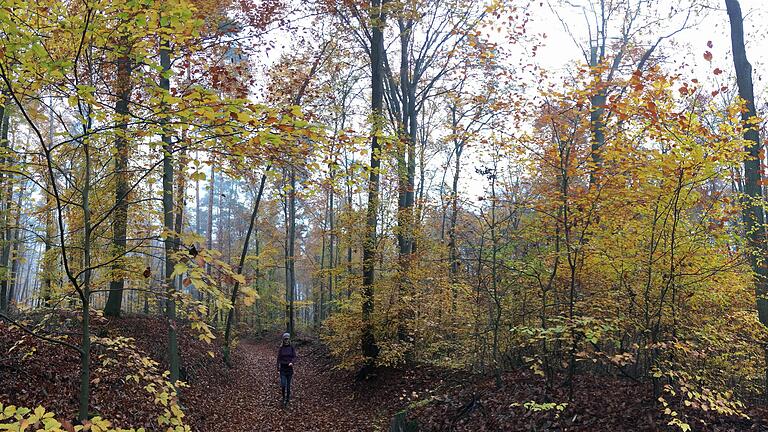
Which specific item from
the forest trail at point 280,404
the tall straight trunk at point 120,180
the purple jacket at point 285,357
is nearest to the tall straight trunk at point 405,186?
the forest trail at point 280,404

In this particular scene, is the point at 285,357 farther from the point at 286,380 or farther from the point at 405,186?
the point at 405,186

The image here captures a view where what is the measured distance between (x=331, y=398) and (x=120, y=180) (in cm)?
700

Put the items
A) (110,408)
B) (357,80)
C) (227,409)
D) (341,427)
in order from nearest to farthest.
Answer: (110,408)
(341,427)
(227,409)
(357,80)

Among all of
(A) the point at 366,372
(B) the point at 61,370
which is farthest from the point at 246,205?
(B) the point at 61,370

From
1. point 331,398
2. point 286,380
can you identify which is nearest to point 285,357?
point 286,380

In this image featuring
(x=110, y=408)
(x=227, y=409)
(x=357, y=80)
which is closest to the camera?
(x=110, y=408)

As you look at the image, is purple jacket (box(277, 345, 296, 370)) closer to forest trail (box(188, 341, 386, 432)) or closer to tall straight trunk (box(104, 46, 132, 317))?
forest trail (box(188, 341, 386, 432))

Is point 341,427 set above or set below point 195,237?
below

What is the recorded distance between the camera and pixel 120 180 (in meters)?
9.09

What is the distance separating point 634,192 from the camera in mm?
5895

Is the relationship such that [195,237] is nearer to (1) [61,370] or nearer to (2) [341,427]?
(1) [61,370]

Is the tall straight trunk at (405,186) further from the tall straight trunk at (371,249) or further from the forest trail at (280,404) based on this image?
the forest trail at (280,404)

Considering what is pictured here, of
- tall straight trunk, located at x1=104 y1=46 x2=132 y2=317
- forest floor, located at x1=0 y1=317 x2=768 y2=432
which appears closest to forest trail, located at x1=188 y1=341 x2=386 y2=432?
forest floor, located at x1=0 y1=317 x2=768 y2=432

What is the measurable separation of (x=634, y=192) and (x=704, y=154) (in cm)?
94
